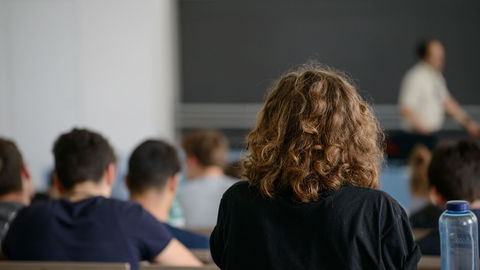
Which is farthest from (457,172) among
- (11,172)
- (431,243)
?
(11,172)

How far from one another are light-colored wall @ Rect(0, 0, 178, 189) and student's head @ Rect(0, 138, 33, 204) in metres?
4.93

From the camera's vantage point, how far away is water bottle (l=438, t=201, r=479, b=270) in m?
1.66

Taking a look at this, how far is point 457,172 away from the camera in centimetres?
253

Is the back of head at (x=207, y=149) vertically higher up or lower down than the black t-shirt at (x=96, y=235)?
lower down

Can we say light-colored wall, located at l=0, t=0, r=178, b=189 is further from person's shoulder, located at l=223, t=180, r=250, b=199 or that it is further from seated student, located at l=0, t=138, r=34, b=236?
person's shoulder, located at l=223, t=180, r=250, b=199

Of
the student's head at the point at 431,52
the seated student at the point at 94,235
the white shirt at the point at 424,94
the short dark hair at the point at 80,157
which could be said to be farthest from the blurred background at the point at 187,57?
the seated student at the point at 94,235

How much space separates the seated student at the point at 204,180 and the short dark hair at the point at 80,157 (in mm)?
1242

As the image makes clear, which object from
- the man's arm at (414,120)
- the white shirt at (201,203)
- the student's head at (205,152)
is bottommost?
the man's arm at (414,120)

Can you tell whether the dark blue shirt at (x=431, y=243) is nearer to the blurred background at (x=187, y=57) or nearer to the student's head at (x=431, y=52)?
the student's head at (x=431, y=52)

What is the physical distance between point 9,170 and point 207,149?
4.98 feet

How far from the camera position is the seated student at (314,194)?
1532 mm

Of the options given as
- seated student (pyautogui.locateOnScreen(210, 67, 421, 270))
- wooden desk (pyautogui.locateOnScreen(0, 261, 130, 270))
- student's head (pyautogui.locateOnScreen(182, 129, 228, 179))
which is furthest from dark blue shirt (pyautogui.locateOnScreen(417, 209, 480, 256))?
student's head (pyautogui.locateOnScreen(182, 129, 228, 179))

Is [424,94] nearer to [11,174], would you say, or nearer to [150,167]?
[150,167]

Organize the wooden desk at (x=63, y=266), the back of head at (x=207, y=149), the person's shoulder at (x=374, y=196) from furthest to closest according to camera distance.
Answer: the back of head at (x=207, y=149) < the wooden desk at (x=63, y=266) < the person's shoulder at (x=374, y=196)
